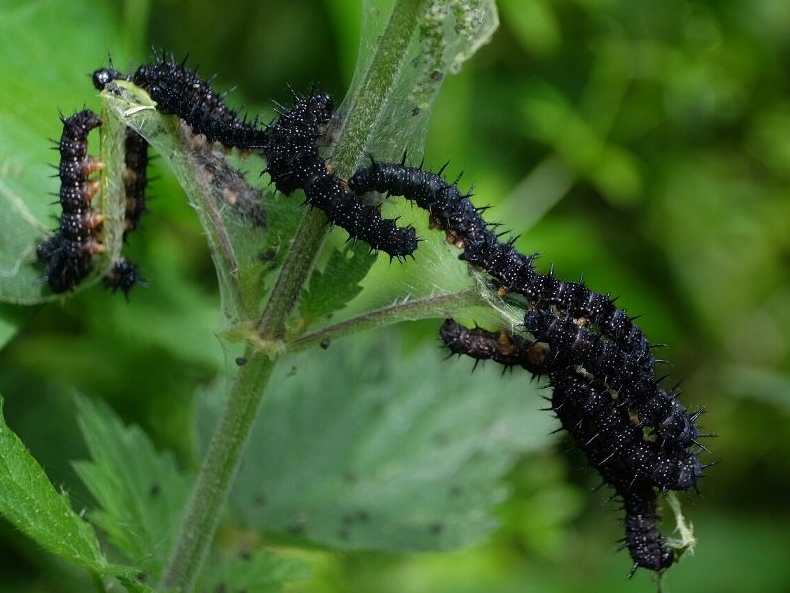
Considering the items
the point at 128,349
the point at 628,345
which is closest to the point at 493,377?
the point at 128,349

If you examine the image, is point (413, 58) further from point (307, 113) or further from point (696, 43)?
point (696, 43)

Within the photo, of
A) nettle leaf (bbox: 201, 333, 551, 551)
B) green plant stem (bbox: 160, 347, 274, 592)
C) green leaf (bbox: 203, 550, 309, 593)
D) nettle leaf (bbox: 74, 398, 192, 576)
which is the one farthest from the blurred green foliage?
green plant stem (bbox: 160, 347, 274, 592)

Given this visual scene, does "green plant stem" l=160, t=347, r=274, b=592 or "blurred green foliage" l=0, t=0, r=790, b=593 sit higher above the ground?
"blurred green foliage" l=0, t=0, r=790, b=593

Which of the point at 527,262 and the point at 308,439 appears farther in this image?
the point at 308,439

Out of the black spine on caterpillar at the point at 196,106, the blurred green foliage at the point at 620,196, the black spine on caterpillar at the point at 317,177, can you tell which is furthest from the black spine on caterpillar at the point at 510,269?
the blurred green foliage at the point at 620,196

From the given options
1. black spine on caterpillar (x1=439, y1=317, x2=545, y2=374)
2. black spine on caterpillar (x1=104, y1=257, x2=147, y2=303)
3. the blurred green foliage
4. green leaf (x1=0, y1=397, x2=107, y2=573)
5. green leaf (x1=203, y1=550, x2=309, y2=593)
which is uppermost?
the blurred green foliage

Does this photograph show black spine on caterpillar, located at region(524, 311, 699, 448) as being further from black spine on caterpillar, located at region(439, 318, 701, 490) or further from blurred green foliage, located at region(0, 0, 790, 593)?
blurred green foliage, located at region(0, 0, 790, 593)

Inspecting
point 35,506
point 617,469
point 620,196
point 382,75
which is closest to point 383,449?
point 617,469
